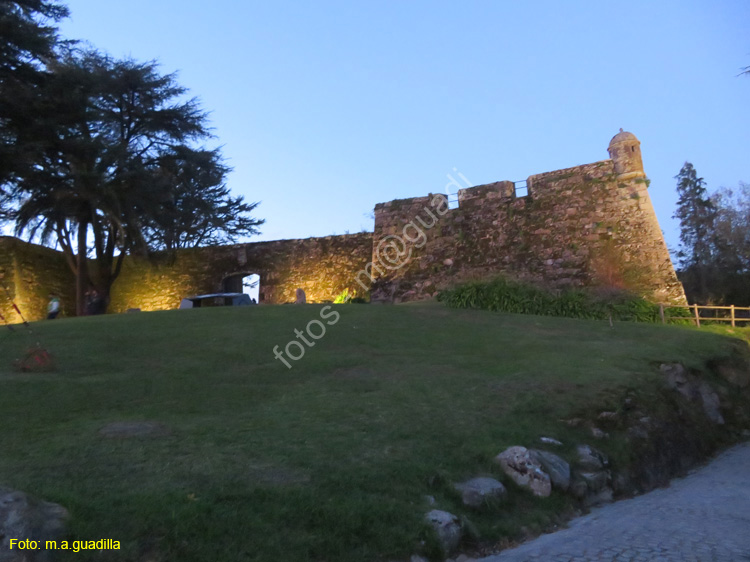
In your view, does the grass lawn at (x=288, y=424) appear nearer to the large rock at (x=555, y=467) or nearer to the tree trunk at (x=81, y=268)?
the large rock at (x=555, y=467)

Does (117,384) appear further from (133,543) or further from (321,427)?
(133,543)

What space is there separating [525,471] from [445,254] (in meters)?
16.0

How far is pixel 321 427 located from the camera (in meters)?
6.86

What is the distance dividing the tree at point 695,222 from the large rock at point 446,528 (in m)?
30.6

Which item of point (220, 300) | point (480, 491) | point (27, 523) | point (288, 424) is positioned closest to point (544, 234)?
point (220, 300)

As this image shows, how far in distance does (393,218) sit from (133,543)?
1950cm

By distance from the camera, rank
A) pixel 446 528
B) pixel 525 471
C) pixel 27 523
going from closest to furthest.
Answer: pixel 27 523, pixel 446 528, pixel 525 471

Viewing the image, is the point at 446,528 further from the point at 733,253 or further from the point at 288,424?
the point at 733,253

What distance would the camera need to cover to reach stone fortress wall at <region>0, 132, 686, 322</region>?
764 inches

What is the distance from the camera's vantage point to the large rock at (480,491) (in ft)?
19.1

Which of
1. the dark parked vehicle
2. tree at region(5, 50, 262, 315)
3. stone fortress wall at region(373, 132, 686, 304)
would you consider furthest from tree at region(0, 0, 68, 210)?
stone fortress wall at region(373, 132, 686, 304)

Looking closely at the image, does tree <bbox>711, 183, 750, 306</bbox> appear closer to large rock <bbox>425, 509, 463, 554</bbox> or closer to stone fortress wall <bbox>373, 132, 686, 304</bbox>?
stone fortress wall <bbox>373, 132, 686, 304</bbox>

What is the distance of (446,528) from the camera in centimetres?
521

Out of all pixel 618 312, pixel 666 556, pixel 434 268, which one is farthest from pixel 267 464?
pixel 434 268
